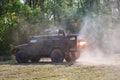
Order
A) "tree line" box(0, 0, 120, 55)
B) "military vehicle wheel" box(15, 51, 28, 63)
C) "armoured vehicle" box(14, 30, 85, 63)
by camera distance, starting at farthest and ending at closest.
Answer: "tree line" box(0, 0, 120, 55)
"military vehicle wheel" box(15, 51, 28, 63)
"armoured vehicle" box(14, 30, 85, 63)

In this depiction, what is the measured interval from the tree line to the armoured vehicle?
27.0 ft

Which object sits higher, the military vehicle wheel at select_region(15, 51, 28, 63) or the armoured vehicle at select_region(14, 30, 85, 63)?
the armoured vehicle at select_region(14, 30, 85, 63)

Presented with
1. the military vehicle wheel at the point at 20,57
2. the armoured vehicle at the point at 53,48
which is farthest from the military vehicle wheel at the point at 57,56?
the military vehicle wheel at the point at 20,57

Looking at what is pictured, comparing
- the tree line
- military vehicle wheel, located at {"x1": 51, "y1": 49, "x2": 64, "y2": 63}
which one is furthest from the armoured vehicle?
the tree line

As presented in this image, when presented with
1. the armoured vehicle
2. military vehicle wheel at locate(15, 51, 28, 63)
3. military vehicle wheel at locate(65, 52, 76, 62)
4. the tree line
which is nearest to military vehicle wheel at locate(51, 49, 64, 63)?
the armoured vehicle

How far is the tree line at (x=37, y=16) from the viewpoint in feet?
94.4

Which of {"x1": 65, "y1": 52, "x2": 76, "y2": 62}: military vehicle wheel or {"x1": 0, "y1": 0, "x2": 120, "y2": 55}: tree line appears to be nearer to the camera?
A: {"x1": 65, "y1": 52, "x2": 76, "y2": 62}: military vehicle wheel

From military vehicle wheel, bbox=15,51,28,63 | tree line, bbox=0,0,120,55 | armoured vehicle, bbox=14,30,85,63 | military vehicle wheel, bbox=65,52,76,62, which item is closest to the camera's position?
armoured vehicle, bbox=14,30,85,63

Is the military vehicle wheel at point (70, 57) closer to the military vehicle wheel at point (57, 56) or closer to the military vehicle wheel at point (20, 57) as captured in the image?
the military vehicle wheel at point (57, 56)

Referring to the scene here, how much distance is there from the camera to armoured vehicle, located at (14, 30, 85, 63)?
1875 centimetres

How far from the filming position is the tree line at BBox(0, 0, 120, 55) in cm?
2877

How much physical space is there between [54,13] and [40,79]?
29269 mm

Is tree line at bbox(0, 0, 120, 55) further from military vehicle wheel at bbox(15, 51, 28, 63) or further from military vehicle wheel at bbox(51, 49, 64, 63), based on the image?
military vehicle wheel at bbox(51, 49, 64, 63)

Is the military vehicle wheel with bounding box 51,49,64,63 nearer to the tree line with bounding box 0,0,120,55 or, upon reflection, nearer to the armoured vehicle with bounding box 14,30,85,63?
the armoured vehicle with bounding box 14,30,85,63
